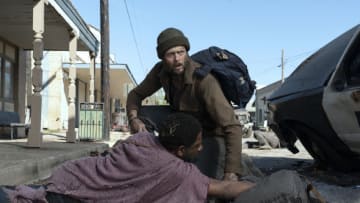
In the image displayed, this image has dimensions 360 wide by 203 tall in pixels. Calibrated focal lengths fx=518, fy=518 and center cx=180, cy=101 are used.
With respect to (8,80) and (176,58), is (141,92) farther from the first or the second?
(8,80)

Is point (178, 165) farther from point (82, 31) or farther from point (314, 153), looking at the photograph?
point (82, 31)

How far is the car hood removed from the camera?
19.1 ft

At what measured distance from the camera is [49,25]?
12.8 meters

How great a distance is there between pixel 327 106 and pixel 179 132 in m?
3.35

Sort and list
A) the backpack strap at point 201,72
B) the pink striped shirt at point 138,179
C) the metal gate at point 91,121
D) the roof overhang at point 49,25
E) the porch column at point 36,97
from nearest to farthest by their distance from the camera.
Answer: the pink striped shirt at point 138,179 < the backpack strap at point 201,72 < the porch column at point 36,97 < the roof overhang at point 49,25 < the metal gate at point 91,121

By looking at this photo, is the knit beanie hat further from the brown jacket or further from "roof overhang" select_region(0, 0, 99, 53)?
"roof overhang" select_region(0, 0, 99, 53)

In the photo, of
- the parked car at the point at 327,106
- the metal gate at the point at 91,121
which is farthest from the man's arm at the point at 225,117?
the metal gate at the point at 91,121

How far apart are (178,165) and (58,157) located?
526cm

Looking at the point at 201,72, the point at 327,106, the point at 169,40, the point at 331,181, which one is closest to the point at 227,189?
the point at 201,72

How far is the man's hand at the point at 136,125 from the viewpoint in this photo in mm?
3435

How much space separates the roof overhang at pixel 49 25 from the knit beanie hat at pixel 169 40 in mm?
7255

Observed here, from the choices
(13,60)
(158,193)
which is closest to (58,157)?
(158,193)

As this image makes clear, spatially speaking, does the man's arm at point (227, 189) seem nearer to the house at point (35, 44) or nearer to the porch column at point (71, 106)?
the house at point (35, 44)

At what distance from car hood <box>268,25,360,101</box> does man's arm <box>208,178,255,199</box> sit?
346 centimetres
